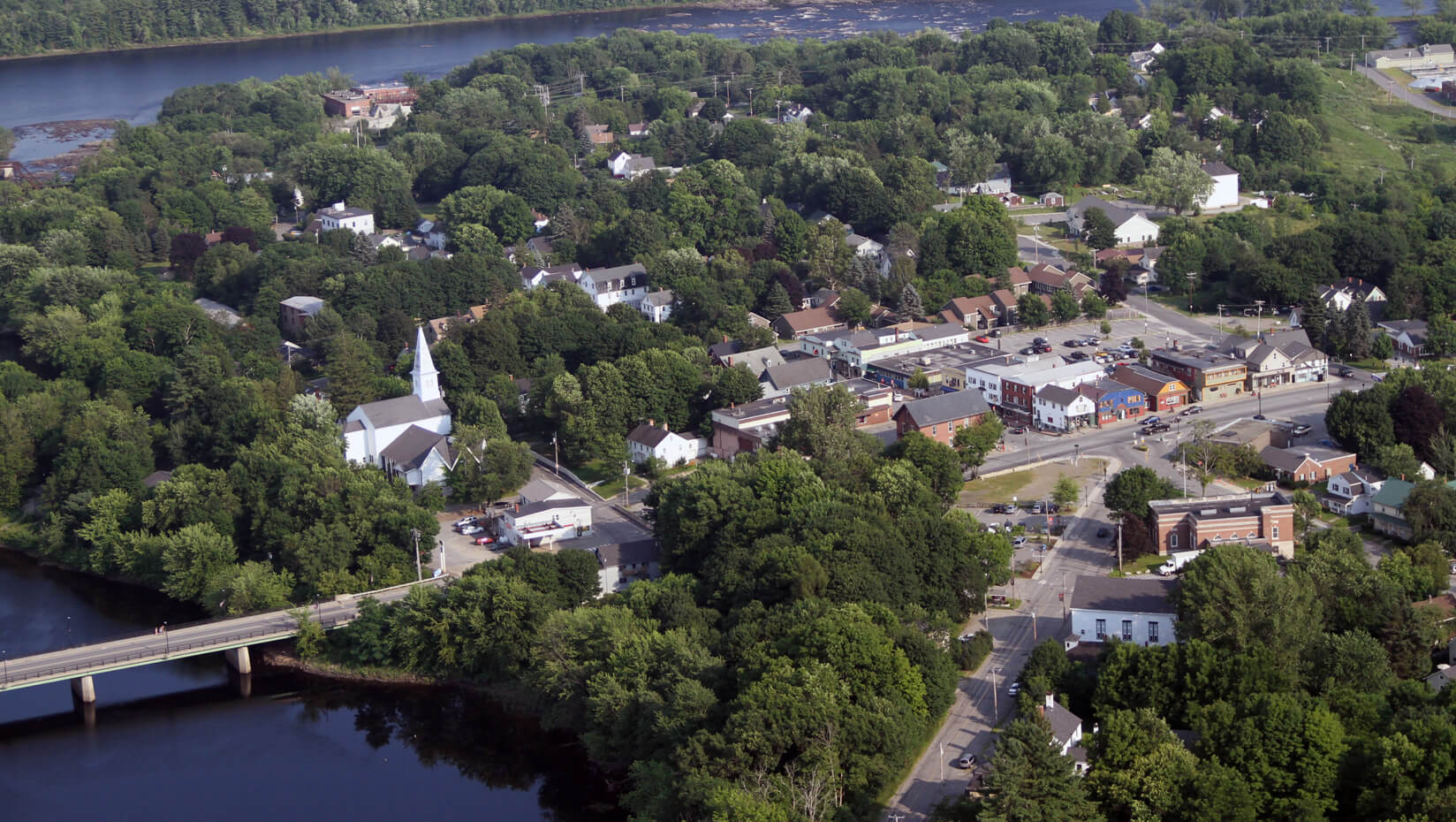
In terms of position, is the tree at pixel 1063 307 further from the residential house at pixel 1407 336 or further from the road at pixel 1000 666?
the road at pixel 1000 666

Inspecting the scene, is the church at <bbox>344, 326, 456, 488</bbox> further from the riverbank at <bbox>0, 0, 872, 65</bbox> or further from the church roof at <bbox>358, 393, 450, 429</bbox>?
the riverbank at <bbox>0, 0, 872, 65</bbox>

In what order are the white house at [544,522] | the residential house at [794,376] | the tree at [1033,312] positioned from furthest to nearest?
1. the tree at [1033,312]
2. the residential house at [794,376]
3. the white house at [544,522]

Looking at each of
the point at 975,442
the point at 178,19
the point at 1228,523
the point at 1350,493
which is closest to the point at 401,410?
the point at 975,442

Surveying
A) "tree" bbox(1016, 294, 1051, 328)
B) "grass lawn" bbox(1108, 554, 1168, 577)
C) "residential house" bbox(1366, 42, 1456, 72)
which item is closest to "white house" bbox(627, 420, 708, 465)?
"grass lawn" bbox(1108, 554, 1168, 577)

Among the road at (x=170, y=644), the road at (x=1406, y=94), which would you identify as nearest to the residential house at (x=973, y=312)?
the road at (x=170, y=644)

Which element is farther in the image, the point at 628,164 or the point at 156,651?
the point at 628,164

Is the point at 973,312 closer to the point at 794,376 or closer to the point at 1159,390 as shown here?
the point at 794,376
